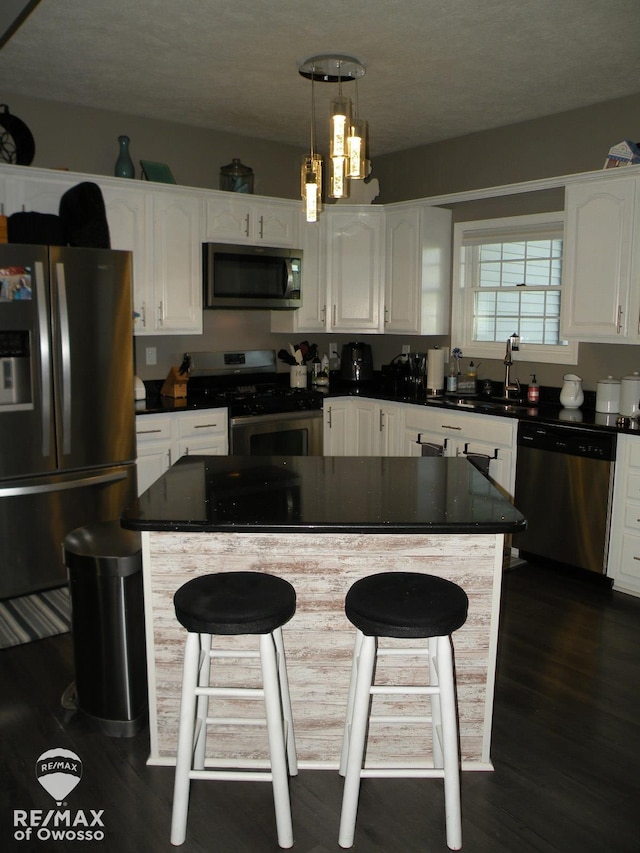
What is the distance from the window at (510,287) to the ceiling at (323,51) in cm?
72


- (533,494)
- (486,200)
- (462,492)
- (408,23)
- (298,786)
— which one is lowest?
(298,786)

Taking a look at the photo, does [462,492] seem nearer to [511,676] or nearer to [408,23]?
[511,676]

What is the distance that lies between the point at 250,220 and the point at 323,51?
5.39 feet

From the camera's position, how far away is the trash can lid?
249 cm

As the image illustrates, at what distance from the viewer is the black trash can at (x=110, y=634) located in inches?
98.6

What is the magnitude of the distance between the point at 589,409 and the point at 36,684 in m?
3.37

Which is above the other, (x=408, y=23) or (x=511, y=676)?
(x=408, y=23)

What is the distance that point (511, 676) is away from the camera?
2.93m

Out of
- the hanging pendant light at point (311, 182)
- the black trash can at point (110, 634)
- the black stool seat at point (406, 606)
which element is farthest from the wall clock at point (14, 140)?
the black stool seat at point (406, 606)

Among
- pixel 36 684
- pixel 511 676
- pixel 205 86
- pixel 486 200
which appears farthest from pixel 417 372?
pixel 36 684

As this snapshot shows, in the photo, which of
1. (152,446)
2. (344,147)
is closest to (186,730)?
(344,147)

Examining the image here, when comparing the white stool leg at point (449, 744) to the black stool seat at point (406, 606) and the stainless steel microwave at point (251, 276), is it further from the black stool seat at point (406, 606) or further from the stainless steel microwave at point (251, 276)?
the stainless steel microwave at point (251, 276)

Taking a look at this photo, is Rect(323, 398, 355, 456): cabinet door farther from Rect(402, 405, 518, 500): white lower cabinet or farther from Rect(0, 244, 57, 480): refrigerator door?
Rect(0, 244, 57, 480): refrigerator door

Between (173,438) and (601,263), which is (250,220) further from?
(601,263)
